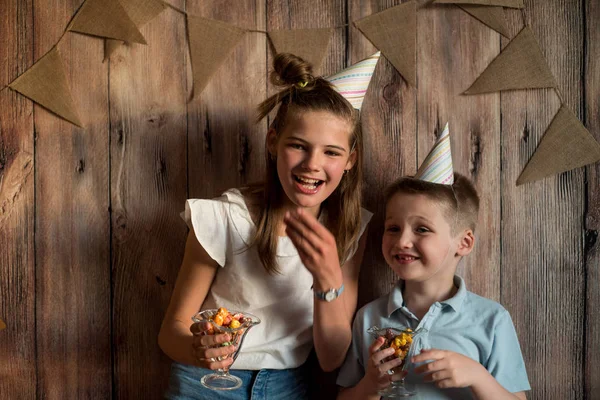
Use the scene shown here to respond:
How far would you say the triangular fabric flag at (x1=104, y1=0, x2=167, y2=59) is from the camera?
176 centimetres

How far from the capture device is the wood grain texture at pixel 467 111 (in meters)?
1.78

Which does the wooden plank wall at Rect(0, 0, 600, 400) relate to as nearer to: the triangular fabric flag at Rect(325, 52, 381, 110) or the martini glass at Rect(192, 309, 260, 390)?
the triangular fabric flag at Rect(325, 52, 381, 110)

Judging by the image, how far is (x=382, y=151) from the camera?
1.82m

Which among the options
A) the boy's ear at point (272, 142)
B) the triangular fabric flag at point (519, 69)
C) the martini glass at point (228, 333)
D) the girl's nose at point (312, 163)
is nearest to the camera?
the martini glass at point (228, 333)

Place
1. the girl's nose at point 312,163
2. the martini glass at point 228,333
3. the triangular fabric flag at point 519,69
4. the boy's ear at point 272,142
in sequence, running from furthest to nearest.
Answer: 1. the triangular fabric flag at point 519,69
2. the boy's ear at point 272,142
3. the girl's nose at point 312,163
4. the martini glass at point 228,333

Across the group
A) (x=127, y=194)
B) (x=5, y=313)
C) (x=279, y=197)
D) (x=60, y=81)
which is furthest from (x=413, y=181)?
(x=5, y=313)

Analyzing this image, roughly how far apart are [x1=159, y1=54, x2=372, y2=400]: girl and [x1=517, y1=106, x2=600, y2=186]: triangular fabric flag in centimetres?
55

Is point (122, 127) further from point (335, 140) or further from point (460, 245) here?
point (460, 245)

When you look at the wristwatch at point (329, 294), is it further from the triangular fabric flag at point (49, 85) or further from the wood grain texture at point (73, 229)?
the triangular fabric flag at point (49, 85)

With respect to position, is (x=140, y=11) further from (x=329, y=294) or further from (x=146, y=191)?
(x=329, y=294)

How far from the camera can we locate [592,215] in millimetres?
1803

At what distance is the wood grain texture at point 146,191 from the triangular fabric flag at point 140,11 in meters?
0.02

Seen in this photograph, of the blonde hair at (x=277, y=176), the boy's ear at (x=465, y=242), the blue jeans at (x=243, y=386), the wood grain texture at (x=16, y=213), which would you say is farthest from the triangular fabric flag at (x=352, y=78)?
the wood grain texture at (x=16, y=213)

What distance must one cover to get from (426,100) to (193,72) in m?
0.71
